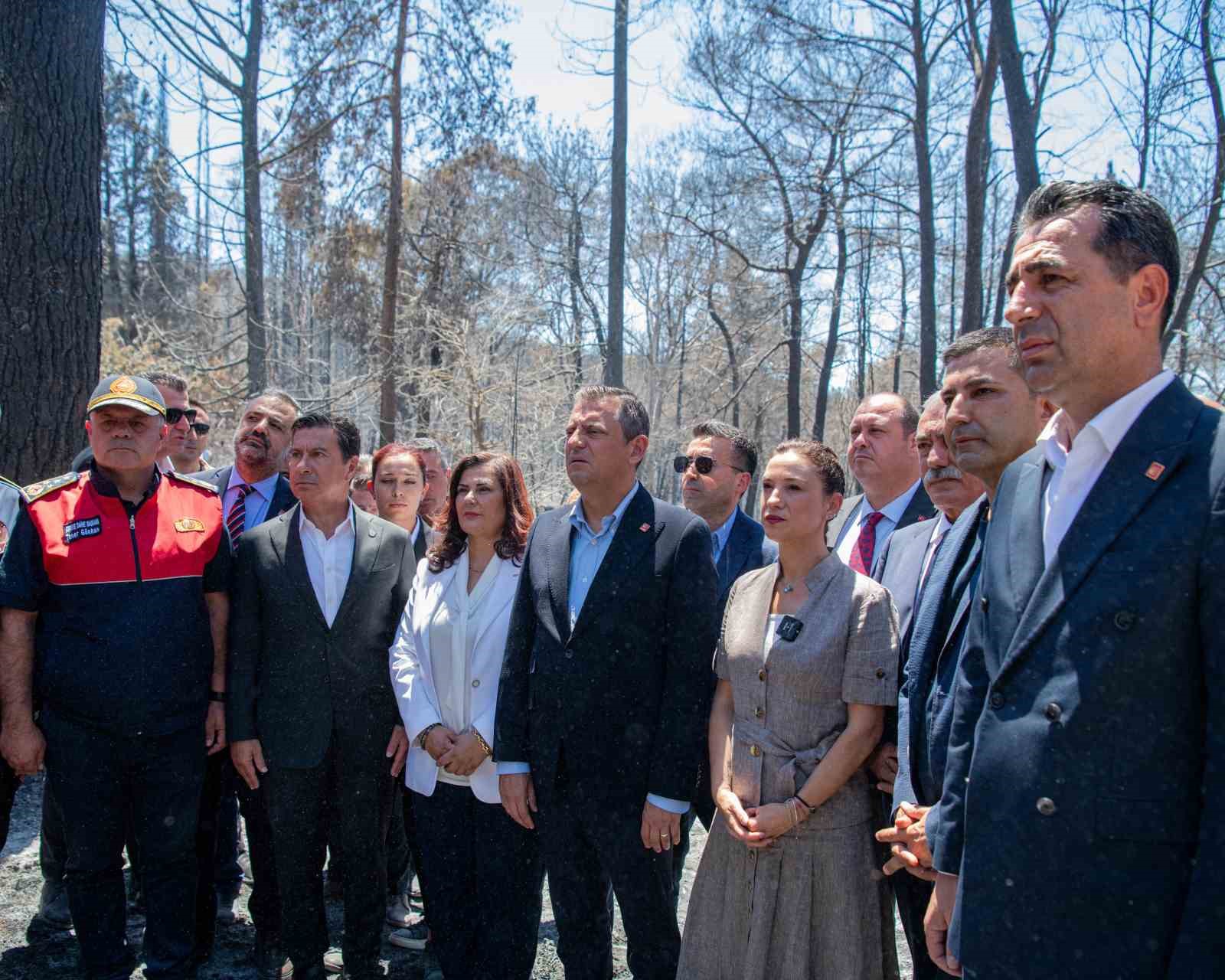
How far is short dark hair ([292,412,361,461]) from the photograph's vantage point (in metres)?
3.92

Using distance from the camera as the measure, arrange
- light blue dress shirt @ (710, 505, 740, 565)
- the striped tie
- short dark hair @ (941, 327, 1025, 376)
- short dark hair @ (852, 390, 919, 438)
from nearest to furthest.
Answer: short dark hair @ (941, 327, 1025, 376)
short dark hair @ (852, 390, 919, 438)
light blue dress shirt @ (710, 505, 740, 565)
the striped tie

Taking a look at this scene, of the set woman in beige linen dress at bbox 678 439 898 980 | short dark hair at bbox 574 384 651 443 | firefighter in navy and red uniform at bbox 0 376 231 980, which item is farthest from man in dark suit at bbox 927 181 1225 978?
firefighter in navy and red uniform at bbox 0 376 231 980

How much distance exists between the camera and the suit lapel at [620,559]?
10.5 feet

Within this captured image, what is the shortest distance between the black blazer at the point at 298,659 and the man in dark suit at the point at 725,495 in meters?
1.58

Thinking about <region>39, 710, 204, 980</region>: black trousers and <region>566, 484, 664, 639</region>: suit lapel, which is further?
<region>39, 710, 204, 980</region>: black trousers

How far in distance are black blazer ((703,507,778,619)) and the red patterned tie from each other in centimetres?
41

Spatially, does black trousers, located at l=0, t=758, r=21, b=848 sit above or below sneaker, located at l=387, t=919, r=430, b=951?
above

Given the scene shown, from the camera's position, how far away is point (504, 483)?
3.85m

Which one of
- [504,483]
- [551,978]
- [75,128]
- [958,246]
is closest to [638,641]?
[504,483]

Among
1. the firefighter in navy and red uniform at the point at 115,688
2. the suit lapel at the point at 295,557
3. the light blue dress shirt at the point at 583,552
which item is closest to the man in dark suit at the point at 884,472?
the light blue dress shirt at the point at 583,552

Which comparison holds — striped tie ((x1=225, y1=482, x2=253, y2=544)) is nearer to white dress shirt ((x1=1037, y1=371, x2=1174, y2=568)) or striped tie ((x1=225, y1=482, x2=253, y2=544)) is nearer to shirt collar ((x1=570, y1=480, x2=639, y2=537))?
shirt collar ((x1=570, y1=480, x2=639, y2=537))

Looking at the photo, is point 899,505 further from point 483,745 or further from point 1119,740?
point 1119,740

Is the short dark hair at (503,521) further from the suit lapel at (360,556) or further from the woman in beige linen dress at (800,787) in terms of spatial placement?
the woman in beige linen dress at (800,787)

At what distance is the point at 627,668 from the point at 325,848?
1.54m
